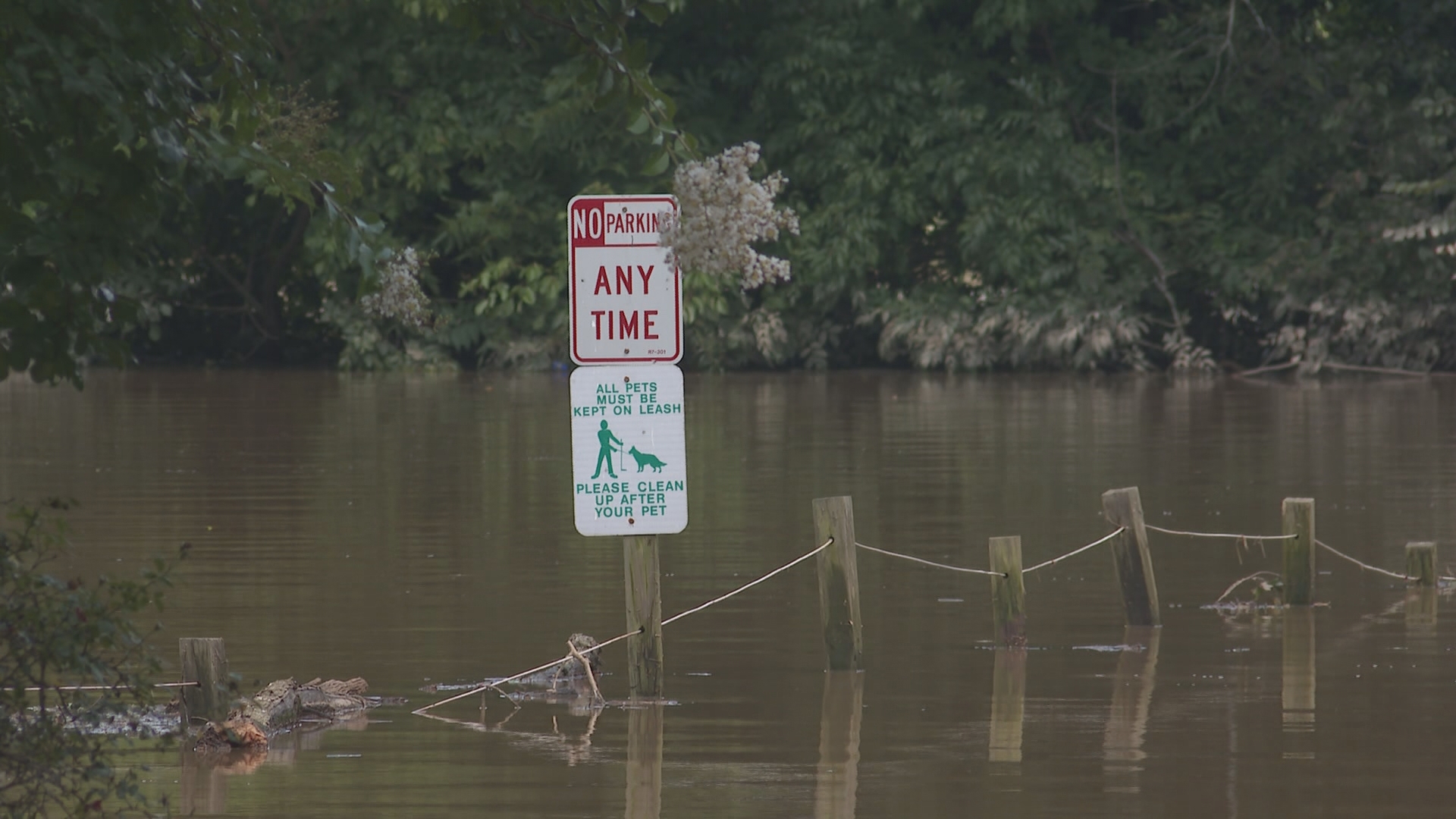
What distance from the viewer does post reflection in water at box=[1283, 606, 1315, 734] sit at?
9.20 m

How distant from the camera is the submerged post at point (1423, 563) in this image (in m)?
13.1

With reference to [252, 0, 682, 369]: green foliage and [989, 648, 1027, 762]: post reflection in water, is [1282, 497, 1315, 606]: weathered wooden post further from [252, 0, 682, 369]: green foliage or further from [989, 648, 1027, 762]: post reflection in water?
[252, 0, 682, 369]: green foliage

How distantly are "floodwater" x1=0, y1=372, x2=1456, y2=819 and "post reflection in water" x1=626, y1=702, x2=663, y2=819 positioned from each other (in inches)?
0.9

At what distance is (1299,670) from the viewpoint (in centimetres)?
1044

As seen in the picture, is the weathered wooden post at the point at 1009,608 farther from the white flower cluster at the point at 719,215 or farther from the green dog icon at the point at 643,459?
the white flower cluster at the point at 719,215

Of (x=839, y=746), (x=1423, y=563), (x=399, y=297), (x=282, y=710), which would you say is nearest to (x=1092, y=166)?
(x=1423, y=563)

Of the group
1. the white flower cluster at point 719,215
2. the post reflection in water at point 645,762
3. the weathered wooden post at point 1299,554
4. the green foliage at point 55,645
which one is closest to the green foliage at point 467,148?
the weathered wooden post at point 1299,554

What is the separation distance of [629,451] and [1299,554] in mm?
4671

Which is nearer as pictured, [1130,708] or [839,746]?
[839,746]

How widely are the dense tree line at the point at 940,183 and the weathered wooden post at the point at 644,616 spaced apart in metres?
27.2

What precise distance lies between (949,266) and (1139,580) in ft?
104

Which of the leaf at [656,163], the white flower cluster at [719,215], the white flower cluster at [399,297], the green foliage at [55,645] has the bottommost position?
the green foliage at [55,645]

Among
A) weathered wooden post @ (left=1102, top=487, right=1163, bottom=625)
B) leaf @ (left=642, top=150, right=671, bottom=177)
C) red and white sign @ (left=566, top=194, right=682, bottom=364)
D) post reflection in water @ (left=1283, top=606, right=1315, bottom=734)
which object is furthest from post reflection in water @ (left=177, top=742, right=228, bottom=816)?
weathered wooden post @ (left=1102, top=487, right=1163, bottom=625)

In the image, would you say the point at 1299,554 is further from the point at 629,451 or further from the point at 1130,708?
the point at 629,451
